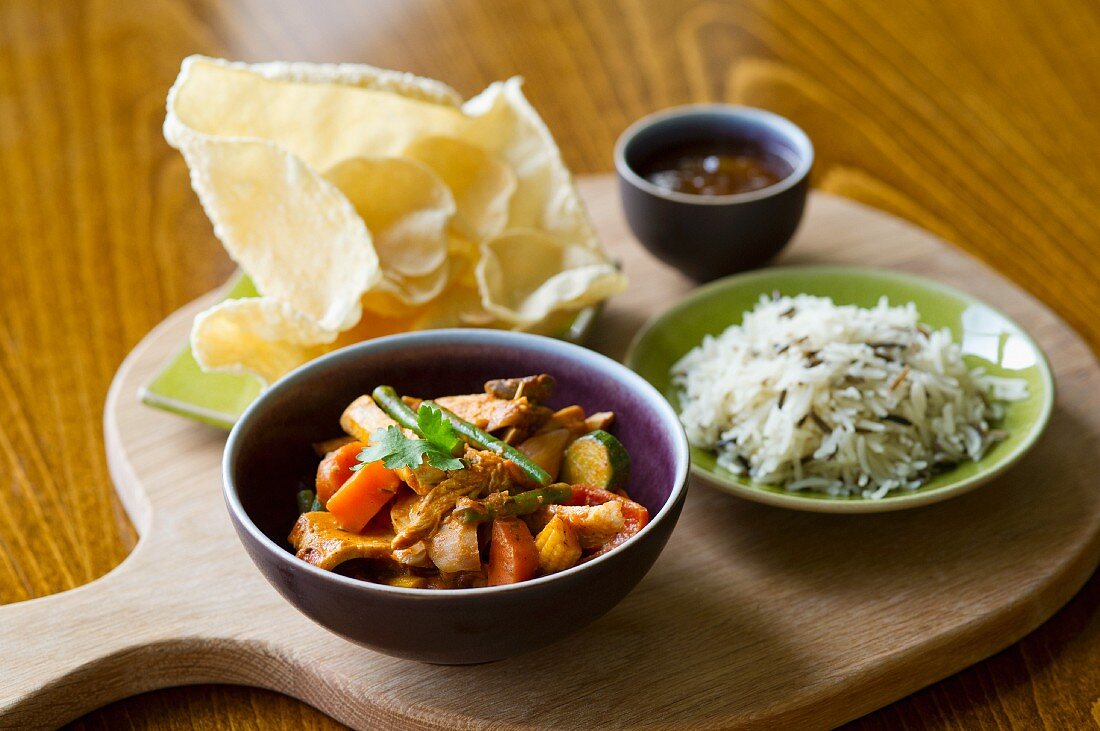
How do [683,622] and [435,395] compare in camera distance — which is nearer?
[683,622]

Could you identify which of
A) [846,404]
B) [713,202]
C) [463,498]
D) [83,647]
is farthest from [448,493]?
[713,202]

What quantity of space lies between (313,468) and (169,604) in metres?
0.34

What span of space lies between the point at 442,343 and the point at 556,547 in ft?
1.93

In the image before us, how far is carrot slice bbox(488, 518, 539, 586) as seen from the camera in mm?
1693

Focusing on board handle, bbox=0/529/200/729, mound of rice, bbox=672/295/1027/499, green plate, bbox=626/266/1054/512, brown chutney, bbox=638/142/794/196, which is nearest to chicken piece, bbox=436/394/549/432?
green plate, bbox=626/266/1054/512

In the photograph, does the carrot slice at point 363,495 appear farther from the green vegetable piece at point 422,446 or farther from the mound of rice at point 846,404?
the mound of rice at point 846,404

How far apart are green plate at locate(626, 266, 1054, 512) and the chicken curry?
0.32m

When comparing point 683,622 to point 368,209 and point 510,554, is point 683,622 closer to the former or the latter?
point 510,554

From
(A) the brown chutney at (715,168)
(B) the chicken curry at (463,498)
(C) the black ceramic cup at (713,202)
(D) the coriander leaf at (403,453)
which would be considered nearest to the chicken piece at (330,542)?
(B) the chicken curry at (463,498)

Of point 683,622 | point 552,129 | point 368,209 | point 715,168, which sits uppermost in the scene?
point 368,209

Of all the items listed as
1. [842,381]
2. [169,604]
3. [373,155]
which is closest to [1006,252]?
[842,381]

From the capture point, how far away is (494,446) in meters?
1.88

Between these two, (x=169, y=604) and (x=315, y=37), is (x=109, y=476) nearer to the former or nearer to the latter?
(x=169, y=604)

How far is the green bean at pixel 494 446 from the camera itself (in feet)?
6.02
